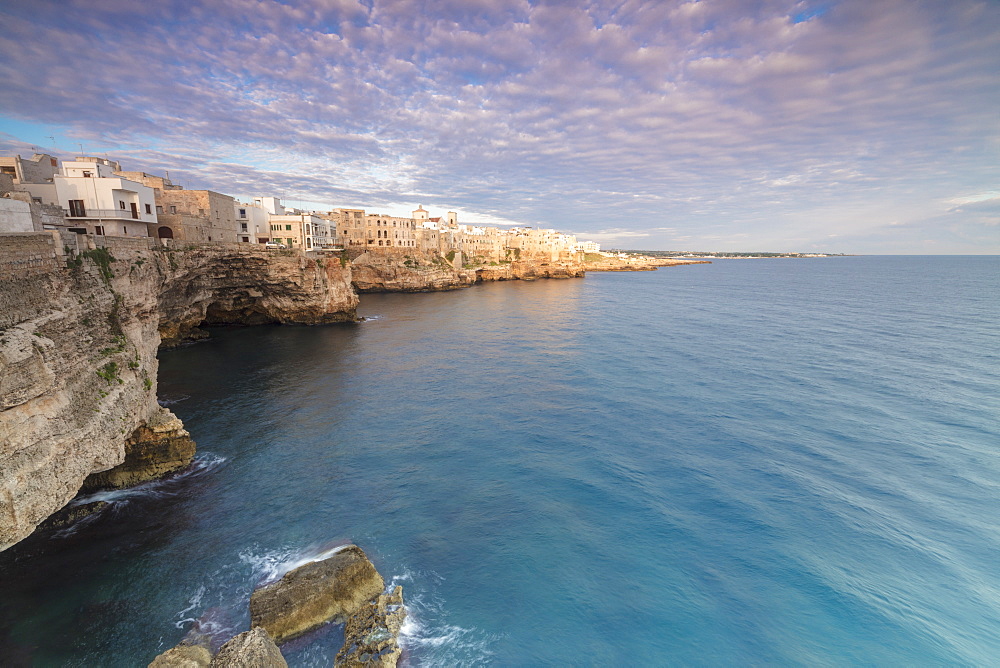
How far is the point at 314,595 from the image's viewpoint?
1277 cm

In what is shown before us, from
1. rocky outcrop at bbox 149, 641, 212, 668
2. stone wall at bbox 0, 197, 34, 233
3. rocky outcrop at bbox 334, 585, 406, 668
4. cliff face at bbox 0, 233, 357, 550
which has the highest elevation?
stone wall at bbox 0, 197, 34, 233

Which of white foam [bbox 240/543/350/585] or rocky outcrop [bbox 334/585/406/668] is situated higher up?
rocky outcrop [bbox 334/585/406/668]

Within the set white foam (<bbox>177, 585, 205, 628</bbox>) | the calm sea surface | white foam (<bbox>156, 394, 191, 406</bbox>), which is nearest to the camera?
the calm sea surface

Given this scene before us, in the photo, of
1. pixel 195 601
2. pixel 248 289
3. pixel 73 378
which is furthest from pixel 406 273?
pixel 195 601

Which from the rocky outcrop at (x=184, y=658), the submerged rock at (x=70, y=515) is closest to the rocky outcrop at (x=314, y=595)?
the rocky outcrop at (x=184, y=658)

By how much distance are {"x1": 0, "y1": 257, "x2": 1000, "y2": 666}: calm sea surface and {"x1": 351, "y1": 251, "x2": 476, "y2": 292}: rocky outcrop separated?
194ft

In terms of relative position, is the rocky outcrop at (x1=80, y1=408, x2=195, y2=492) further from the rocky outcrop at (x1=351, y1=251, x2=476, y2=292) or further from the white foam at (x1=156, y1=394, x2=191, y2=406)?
the rocky outcrop at (x1=351, y1=251, x2=476, y2=292)

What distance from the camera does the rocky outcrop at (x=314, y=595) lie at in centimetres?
1227

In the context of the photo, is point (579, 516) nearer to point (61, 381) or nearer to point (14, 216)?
point (61, 381)

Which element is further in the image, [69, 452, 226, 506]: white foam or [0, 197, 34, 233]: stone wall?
[69, 452, 226, 506]: white foam

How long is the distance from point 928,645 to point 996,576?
17.5 ft

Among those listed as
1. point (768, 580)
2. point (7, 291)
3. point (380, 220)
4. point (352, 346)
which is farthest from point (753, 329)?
point (380, 220)

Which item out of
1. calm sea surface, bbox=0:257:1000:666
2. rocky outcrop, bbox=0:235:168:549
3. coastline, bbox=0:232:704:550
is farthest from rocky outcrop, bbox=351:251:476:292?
rocky outcrop, bbox=0:235:168:549

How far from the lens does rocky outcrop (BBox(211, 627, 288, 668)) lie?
8.85 metres
